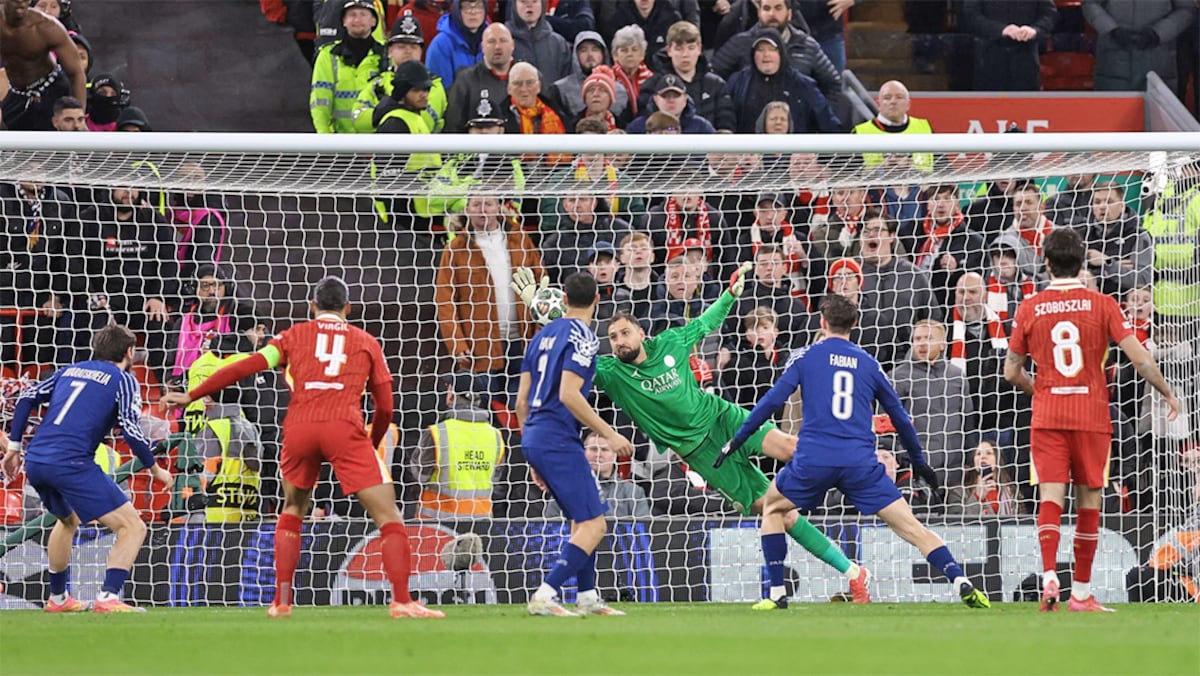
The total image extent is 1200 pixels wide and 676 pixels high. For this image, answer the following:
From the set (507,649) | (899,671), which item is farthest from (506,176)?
(899,671)

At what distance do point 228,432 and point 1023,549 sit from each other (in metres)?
5.22

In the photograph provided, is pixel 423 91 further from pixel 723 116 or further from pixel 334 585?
pixel 334 585

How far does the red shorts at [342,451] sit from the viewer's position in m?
8.66

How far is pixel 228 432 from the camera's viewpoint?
36.3 ft

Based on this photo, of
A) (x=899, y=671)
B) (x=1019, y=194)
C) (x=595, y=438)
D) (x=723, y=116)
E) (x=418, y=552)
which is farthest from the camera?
(x=723, y=116)

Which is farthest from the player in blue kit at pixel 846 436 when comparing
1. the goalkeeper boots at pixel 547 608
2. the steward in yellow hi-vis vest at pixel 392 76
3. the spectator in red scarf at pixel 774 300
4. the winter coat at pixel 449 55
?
the winter coat at pixel 449 55

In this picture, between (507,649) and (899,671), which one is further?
(507,649)

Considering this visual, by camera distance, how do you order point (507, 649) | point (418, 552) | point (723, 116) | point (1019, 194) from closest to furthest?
point (507, 649)
point (418, 552)
point (1019, 194)
point (723, 116)

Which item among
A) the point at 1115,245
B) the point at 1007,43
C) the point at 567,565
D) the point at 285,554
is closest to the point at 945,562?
the point at 567,565

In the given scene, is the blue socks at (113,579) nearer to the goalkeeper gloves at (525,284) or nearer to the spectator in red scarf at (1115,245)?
the goalkeeper gloves at (525,284)

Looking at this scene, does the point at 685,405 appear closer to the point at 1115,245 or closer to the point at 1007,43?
the point at 1115,245

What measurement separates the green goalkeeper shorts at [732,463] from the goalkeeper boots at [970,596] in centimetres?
154

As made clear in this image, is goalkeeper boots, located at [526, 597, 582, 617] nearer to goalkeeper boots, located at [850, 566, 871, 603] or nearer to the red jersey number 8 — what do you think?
goalkeeper boots, located at [850, 566, 871, 603]

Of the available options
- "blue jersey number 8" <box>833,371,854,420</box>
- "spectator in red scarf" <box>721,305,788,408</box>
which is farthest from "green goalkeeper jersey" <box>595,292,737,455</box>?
"blue jersey number 8" <box>833,371,854,420</box>
